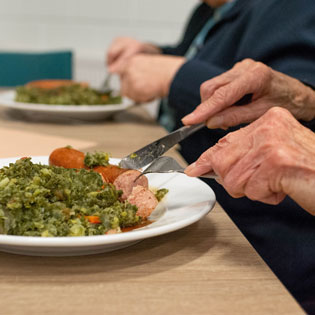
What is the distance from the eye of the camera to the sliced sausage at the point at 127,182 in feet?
2.58

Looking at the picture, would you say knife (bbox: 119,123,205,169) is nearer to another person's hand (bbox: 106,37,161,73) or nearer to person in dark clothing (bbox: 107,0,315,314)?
person in dark clothing (bbox: 107,0,315,314)

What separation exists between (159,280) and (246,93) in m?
0.61

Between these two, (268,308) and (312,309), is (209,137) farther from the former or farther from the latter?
(268,308)

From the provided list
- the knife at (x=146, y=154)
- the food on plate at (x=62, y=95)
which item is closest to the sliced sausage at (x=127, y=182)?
the knife at (x=146, y=154)

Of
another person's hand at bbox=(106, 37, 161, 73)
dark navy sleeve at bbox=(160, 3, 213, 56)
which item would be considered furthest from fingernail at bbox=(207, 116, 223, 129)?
dark navy sleeve at bbox=(160, 3, 213, 56)

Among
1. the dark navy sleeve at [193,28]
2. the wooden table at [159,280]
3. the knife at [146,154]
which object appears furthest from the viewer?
the dark navy sleeve at [193,28]

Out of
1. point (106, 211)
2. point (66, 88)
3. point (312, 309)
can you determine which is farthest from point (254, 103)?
point (66, 88)

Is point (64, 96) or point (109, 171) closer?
point (109, 171)

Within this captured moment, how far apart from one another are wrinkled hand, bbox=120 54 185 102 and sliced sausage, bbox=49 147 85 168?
0.81 metres

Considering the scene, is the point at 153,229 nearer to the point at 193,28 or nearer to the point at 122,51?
the point at 122,51

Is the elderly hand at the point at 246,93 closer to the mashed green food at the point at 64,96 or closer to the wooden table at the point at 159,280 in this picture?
the wooden table at the point at 159,280

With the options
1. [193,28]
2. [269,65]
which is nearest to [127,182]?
[269,65]

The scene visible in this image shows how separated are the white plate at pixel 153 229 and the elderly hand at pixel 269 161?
58 mm

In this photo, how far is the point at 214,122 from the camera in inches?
44.3
